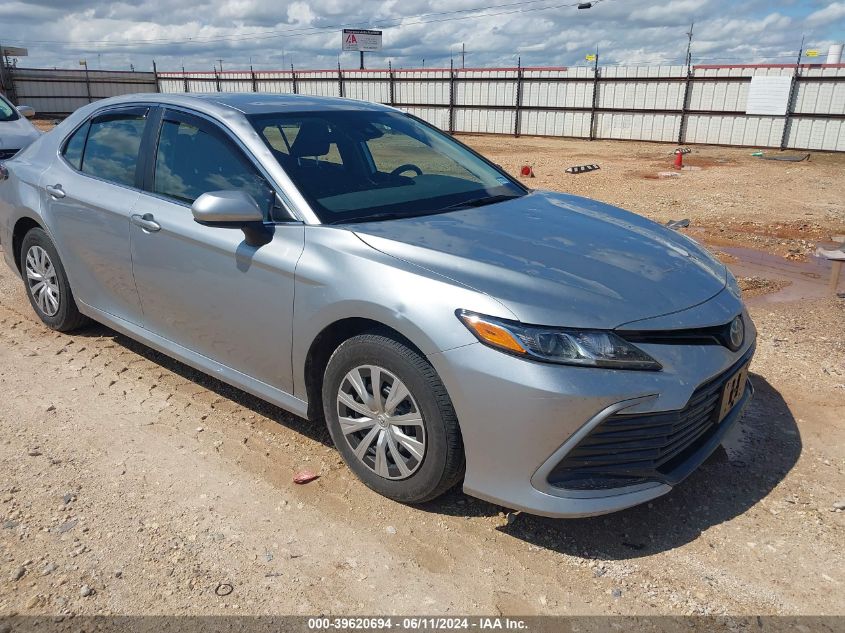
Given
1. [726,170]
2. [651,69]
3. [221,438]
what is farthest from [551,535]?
[651,69]

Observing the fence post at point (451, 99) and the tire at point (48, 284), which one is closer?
the tire at point (48, 284)

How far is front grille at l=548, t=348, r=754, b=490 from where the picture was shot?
2.49 metres

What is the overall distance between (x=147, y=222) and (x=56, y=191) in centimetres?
115

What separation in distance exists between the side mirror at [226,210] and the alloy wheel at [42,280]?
2187 millimetres

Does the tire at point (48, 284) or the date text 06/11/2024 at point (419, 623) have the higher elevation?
the tire at point (48, 284)

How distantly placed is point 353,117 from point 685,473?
8.31ft

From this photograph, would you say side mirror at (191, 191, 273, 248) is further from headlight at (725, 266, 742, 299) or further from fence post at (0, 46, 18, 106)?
fence post at (0, 46, 18, 106)

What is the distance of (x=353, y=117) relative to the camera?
389 cm

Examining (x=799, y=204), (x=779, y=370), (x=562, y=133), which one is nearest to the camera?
(x=779, y=370)

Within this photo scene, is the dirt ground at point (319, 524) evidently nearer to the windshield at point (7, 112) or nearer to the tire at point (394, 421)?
the tire at point (394, 421)

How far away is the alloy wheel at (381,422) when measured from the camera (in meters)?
2.78

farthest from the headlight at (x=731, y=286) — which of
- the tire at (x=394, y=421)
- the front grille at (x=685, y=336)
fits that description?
the tire at (x=394, y=421)

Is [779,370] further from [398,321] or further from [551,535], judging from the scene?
[398,321]

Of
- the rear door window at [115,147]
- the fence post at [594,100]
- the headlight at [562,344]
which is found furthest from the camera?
the fence post at [594,100]
